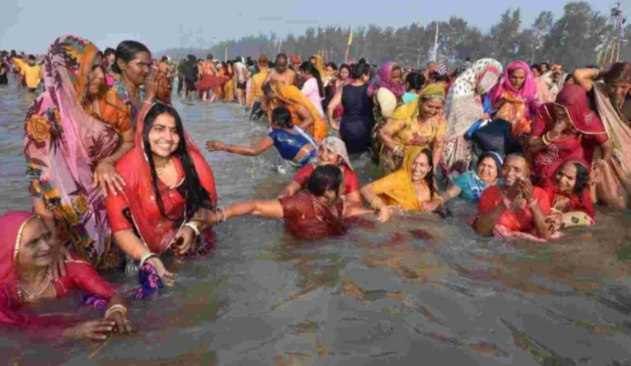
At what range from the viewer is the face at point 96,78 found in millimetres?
3236

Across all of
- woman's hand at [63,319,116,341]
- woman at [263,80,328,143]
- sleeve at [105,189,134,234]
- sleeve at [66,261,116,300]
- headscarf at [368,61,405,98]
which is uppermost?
headscarf at [368,61,405,98]

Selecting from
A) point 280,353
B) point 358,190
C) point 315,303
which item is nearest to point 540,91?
point 358,190

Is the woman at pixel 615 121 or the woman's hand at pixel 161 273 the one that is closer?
the woman's hand at pixel 161 273

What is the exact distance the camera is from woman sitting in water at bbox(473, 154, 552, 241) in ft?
13.8

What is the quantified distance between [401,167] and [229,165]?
288 cm

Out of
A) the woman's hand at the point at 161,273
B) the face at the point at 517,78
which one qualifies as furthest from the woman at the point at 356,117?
the woman's hand at the point at 161,273

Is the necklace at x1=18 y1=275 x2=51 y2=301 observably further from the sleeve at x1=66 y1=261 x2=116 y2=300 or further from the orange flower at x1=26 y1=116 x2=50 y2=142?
the orange flower at x1=26 y1=116 x2=50 y2=142

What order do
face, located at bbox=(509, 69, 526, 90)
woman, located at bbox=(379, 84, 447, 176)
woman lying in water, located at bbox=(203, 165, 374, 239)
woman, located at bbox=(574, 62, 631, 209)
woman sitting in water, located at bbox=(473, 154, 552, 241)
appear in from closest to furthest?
woman lying in water, located at bbox=(203, 165, 374, 239) → woman sitting in water, located at bbox=(473, 154, 552, 241) → woman, located at bbox=(574, 62, 631, 209) → woman, located at bbox=(379, 84, 447, 176) → face, located at bbox=(509, 69, 526, 90)

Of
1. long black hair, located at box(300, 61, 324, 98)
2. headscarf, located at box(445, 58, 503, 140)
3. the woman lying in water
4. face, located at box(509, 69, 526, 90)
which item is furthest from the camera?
long black hair, located at box(300, 61, 324, 98)

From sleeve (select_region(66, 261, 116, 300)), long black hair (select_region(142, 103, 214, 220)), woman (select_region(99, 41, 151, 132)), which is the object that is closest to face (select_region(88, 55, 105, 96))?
woman (select_region(99, 41, 151, 132))

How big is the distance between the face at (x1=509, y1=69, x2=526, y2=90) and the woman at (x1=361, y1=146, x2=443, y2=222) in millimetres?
1632

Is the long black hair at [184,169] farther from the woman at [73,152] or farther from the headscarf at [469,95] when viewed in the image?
the headscarf at [469,95]

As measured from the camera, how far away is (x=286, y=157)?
5707mm

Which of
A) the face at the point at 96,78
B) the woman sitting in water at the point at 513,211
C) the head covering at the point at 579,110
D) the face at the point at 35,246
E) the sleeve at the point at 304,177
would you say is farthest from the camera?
the head covering at the point at 579,110
